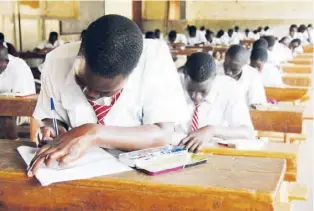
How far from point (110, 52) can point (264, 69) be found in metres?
4.29

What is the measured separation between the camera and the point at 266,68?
5.41 metres

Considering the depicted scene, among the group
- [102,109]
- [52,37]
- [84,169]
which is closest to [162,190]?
[84,169]

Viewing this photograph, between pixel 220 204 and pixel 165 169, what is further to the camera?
pixel 165 169

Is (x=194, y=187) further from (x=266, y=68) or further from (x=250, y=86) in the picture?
(x=266, y=68)

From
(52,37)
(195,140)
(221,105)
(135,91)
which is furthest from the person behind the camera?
(52,37)

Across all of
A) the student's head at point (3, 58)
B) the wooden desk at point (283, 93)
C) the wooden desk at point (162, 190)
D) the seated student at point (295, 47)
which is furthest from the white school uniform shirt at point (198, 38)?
the wooden desk at point (162, 190)

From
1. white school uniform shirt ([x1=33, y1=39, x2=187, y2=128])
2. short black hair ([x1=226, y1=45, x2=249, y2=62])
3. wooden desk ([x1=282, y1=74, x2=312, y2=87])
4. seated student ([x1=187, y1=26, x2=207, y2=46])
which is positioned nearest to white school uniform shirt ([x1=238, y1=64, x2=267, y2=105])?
short black hair ([x1=226, y1=45, x2=249, y2=62])

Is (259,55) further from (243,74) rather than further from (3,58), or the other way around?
(3,58)

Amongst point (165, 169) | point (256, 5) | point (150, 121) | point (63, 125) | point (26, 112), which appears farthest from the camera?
point (256, 5)

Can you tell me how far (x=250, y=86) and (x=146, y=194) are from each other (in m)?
2.77

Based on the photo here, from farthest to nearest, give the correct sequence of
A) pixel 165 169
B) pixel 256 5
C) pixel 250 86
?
pixel 256 5 → pixel 250 86 → pixel 165 169

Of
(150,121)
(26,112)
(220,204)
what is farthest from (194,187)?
(26,112)

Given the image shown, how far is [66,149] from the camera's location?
1312 mm

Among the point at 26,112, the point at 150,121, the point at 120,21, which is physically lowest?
the point at 26,112
